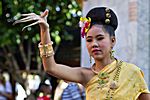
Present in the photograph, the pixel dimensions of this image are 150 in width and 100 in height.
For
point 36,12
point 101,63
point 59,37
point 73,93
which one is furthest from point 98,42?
point 59,37

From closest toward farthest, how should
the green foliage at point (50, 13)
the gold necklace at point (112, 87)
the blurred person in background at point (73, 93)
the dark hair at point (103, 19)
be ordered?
the gold necklace at point (112, 87) < the dark hair at point (103, 19) < the blurred person in background at point (73, 93) < the green foliage at point (50, 13)

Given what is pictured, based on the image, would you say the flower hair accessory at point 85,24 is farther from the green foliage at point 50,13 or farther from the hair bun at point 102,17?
the green foliage at point 50,13

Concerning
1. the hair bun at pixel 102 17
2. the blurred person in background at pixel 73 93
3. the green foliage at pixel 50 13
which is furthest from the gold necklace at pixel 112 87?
the green foliage at pixel 50 13

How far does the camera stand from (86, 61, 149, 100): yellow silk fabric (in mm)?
3697

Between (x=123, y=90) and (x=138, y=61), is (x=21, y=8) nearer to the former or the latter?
(x=138, y=61)

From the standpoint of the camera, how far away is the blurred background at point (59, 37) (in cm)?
680

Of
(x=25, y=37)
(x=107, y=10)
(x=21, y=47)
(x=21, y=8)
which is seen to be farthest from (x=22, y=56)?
(x=107, y=10)

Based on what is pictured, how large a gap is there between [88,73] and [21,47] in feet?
38.7

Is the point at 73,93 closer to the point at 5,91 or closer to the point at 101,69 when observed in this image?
the point at 101,69

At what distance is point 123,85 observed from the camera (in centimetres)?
372

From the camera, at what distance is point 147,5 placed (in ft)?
22.5

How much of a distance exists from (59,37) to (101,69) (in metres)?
10.0

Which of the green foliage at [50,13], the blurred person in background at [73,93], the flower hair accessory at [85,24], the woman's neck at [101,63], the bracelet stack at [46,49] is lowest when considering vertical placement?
the blurred person in background at [73,93]

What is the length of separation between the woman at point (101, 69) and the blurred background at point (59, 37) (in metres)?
1.66
